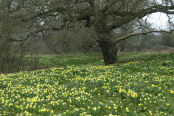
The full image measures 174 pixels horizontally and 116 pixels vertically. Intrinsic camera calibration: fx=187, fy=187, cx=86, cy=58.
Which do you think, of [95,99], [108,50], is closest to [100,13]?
[108,50]

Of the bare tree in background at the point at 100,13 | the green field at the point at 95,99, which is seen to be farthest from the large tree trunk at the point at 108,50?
the green field at the point at 95,99

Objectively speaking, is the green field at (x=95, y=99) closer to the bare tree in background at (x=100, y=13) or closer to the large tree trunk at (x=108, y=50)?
the bare tree in background at (x=100, y=13)

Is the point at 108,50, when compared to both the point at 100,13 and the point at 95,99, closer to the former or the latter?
the point at 100,13

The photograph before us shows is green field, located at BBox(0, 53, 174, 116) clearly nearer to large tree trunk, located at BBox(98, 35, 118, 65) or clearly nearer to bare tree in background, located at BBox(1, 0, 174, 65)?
bare tree in background, located at BBox(1, 0, 174, 65)

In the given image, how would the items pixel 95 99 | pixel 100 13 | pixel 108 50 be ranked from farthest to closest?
pixel 108 50, pixel 100 13, pixel 95 99

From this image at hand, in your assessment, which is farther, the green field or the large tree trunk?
the large tree trunk

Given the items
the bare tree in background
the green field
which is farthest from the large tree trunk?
the green field

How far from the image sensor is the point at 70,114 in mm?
4836

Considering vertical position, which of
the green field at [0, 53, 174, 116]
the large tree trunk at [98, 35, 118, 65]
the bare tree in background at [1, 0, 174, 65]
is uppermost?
the bare tree in background at [1, 0, 174, 65]

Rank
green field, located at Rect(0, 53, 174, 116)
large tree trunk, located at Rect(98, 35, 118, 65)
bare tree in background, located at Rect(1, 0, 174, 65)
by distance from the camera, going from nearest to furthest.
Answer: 1. green field, located at Rect(0, 53, 174, 116)
2. bare tree in background, located at Rect(1, 0, 174, 65)
3. large tree trunk, located at Rect(98, 35, 118, 65)

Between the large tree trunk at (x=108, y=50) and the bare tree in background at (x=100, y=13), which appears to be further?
the large tree trunk at (x=108, y=50)

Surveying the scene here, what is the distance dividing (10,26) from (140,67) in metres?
8.62

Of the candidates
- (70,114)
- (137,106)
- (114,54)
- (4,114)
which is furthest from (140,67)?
(4,114)

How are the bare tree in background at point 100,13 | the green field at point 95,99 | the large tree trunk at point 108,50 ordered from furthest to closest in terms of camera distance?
the large tree trunk at point 108,50 < the bare tree in background at point 100,13 < the green field at point 95,99
